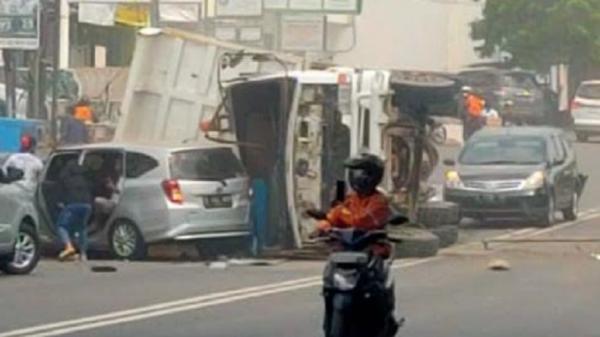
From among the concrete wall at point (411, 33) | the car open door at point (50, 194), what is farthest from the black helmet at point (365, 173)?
the concrete wall at point (411, 33)

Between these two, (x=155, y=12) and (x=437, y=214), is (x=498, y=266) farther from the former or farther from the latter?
(x=155, y=12)

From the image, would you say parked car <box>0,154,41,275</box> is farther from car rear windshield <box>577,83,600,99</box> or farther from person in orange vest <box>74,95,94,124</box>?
car rear windshield <box>577,83,600,99</box>

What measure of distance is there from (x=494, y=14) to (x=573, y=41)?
291 cm

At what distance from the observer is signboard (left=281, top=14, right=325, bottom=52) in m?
43.2

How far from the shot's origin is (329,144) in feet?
86.5

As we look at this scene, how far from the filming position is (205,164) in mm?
25672

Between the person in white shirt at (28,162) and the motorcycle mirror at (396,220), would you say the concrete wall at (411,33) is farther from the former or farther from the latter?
the motorcycle mirror at (396,220)

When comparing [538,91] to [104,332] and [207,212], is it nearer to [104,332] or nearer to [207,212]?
[207,212]

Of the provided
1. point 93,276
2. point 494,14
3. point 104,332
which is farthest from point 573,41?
point 104,332

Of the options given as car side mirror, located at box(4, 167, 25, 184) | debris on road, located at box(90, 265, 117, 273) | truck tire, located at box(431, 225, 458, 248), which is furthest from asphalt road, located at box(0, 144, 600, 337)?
car side mirror, located at box(4, 167, 25, 184)

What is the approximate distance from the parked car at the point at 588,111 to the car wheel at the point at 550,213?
67.7ft

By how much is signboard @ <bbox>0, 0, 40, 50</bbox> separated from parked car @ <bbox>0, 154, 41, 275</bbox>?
629 centimetres

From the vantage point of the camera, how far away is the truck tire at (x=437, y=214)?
2783 centimetres

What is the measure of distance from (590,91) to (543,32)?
8.06 m
